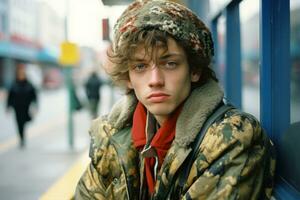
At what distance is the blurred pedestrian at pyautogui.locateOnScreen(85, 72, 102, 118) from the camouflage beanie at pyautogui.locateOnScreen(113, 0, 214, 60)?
10.8 metres

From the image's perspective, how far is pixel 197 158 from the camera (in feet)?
5.24

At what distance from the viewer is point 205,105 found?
5.56 ft

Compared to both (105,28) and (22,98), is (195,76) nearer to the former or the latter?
(105,28)

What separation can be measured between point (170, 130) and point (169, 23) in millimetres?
437

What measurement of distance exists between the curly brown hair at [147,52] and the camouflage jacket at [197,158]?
9 cm

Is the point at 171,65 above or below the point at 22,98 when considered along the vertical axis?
above

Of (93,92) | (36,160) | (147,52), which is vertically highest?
(147,52)

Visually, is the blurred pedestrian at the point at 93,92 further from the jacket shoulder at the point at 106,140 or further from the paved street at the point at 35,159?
the jacket shoulder at the point at 106,140

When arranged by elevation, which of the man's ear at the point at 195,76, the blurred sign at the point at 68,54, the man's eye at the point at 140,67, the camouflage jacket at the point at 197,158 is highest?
the blurred sign at the point at 68,54

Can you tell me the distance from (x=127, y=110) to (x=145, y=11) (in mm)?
519

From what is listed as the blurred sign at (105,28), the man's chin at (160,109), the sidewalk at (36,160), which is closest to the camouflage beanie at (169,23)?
the man's chin at (160,109)

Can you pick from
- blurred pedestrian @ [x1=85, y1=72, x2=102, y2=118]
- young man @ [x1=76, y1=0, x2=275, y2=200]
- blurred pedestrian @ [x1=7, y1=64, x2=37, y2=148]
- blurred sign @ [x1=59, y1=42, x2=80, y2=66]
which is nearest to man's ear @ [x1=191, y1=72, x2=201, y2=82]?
young man @ [x1=76, y1=0, x2=275, y2=200]

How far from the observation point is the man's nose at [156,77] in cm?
173

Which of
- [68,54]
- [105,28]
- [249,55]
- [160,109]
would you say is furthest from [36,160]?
[160,109]
